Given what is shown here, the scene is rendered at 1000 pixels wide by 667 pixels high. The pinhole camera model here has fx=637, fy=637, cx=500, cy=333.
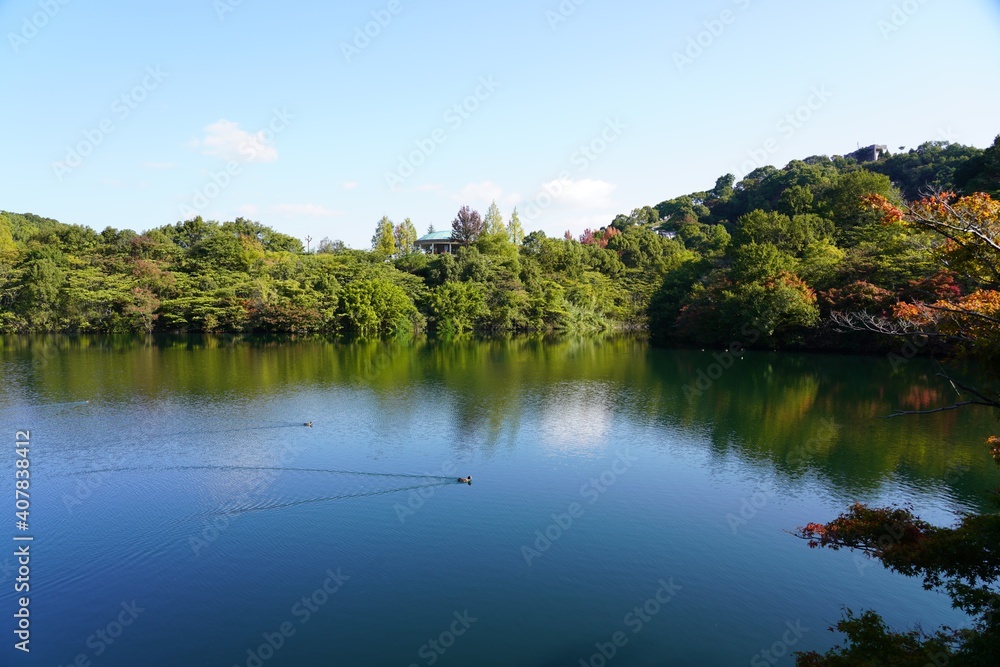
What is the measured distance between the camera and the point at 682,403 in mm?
20438

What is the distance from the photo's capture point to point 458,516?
1117 centimetres

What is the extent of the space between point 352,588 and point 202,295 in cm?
4029

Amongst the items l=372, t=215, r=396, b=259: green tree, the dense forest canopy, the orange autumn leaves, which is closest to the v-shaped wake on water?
the orange autumn leaves

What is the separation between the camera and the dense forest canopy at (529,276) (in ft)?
106

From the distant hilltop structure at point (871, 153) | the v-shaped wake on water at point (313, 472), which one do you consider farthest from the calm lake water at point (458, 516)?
the distant hilltop structure at point (871, 153)

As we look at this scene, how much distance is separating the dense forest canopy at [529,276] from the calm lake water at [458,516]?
10.7 meters

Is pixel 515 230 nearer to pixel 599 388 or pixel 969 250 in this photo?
pixel 599 388

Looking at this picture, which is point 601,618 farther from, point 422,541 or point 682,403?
point 682,403

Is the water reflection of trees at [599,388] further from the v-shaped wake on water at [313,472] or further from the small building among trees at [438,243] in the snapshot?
the small building among trees at [438,243]

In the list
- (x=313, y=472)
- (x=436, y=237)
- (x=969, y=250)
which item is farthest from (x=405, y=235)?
(x=969, y=250)

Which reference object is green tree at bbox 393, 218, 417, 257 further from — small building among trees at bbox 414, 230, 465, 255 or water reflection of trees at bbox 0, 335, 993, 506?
water reflection of trees at bbox 0, 335, 993, 506

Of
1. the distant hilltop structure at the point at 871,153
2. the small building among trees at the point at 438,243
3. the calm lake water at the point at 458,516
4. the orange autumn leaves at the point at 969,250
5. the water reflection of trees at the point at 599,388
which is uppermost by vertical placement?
the distant hilltop structure at the point at 871,153

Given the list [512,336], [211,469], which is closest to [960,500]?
[211,469]

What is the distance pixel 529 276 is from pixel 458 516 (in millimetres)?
42789
